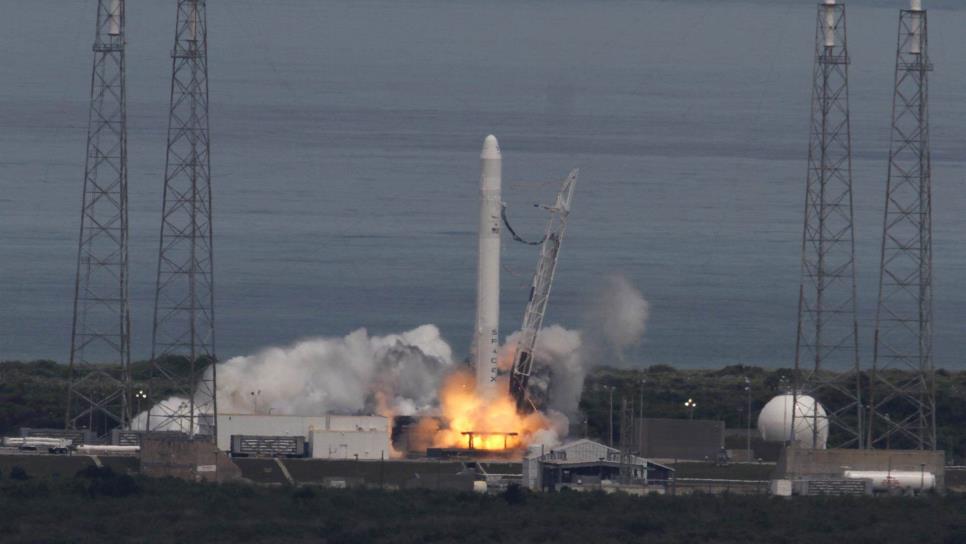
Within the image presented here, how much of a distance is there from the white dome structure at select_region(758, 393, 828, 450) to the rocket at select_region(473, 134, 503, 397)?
24.5 feet

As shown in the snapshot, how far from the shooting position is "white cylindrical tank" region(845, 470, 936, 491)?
51625 millimetres

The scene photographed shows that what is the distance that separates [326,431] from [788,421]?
12446 mm

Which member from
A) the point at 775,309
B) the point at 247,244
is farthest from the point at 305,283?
the point at 775,309

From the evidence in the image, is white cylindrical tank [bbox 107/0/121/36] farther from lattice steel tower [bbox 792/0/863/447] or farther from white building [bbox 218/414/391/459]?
lattice steel tower [bbox 792/0/863/447]

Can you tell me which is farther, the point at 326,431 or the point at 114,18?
the point at 326,431

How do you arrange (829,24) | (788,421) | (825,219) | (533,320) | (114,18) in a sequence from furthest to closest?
1. (533,320)
2. (788,421)
3. (825,219)
4. (114,18)
5. (829,24)

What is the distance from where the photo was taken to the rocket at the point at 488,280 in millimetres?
62438

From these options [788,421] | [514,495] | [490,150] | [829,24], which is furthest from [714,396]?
[514,495]

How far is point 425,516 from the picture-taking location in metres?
44.4

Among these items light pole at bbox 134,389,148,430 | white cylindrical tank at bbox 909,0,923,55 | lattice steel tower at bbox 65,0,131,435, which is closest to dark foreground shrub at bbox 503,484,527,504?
lattice steel tower at bbox 65,0,131,435

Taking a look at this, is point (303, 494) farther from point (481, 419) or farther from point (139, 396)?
point (139, 396)

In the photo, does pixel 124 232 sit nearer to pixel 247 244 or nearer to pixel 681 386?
pixel 681 386

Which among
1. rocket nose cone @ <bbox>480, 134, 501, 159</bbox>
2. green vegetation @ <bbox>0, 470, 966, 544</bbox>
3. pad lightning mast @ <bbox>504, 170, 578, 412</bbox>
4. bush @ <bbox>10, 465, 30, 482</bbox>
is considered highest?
rocket nose cone @ <bbox>480, 134, 501, 159</bbox>

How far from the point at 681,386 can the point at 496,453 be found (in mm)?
18325
